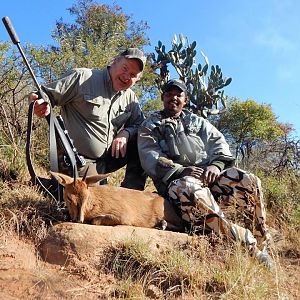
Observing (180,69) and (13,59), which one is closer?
(13,59)

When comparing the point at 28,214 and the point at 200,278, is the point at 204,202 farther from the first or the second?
the point at 28,214

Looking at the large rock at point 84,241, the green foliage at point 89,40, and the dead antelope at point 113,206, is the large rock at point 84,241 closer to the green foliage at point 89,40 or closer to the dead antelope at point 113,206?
the dead antelope at point 113,206

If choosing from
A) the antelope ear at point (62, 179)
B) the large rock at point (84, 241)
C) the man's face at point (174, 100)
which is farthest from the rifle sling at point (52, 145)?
the man's face at point (174, 100)

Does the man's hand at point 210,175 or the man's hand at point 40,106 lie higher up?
the man's hand at point 40,106

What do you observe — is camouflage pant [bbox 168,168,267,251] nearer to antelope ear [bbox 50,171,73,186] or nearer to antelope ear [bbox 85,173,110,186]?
antelope ear [bbox 85,173,110,186]

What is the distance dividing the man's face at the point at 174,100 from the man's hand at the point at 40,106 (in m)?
1.39

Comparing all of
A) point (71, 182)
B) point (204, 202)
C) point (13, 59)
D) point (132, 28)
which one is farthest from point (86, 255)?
point (132, 28)

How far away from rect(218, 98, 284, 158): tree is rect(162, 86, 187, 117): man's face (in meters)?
12.0

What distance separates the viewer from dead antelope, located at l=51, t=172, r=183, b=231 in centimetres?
390

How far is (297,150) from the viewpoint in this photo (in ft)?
28.0

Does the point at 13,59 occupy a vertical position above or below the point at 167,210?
above

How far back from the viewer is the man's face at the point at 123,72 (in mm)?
4887

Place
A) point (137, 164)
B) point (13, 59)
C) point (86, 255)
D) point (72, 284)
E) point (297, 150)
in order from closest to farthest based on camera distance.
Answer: point (72, 284)
point (86, 255)
point (137, 164)
point (13, 59)
point (297, 150)

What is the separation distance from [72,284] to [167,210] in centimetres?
142
